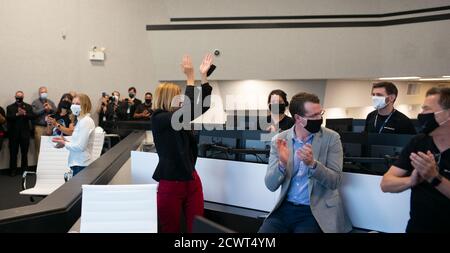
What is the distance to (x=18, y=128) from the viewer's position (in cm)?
880

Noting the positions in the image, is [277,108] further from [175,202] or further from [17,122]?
[17,122]

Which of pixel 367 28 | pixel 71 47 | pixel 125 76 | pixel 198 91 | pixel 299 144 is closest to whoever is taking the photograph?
pixel 299 144

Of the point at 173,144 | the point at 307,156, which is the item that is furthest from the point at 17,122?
the point at 307,156

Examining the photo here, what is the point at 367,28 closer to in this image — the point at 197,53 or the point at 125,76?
the point at 197,53

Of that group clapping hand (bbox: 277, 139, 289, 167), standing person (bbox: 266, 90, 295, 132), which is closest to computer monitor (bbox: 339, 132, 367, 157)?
standing person (bbox: 266, 90, 295, 132)

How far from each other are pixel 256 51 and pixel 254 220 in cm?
715

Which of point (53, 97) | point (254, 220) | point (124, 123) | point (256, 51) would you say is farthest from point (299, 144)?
point (53, 97)

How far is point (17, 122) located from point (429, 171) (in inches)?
340

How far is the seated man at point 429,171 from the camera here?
199 centimetres

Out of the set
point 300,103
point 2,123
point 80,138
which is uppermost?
point 300,103

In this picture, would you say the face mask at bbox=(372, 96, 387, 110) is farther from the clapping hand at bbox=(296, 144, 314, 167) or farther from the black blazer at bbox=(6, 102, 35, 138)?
the black blazer at bbox=(6, 102, 35, 138)
